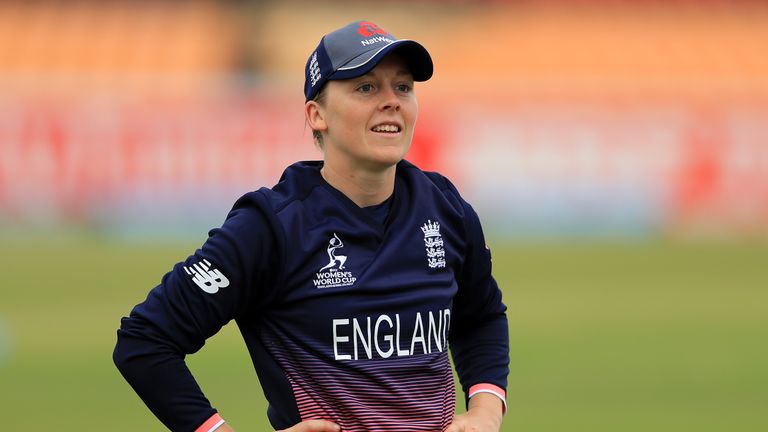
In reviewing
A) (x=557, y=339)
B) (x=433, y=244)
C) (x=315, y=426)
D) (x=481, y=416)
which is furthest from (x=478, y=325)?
(x=557, y=339)

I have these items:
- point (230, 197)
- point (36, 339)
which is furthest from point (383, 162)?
point (230, 197)

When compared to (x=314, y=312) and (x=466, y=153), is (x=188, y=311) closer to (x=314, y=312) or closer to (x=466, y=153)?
(x=314, y=312)

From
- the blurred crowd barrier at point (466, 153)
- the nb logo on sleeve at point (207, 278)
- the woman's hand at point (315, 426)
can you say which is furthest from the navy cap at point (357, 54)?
the blurred crowd barrier at point (466, 153)

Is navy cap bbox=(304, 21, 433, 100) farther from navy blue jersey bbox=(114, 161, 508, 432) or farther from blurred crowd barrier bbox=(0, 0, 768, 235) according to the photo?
blurred crowd barrier bbox=(0, 0, 768, 235)

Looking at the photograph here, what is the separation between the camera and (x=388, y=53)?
3.33 metres

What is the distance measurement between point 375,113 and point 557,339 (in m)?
8.55

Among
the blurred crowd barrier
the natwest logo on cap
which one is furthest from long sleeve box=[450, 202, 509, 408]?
the blurred crowd barrier

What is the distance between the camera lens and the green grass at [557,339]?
28.5ft

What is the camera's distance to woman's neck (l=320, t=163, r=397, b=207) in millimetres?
3520

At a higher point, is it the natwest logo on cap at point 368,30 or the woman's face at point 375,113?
the natwest logo on cap at point 368,30

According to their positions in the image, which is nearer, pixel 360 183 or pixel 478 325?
pixel 360 183

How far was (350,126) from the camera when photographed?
3436 mm

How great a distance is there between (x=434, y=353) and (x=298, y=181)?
608 millimetres

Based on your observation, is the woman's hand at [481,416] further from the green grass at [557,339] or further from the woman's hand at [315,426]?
the green grass at [557,339]
